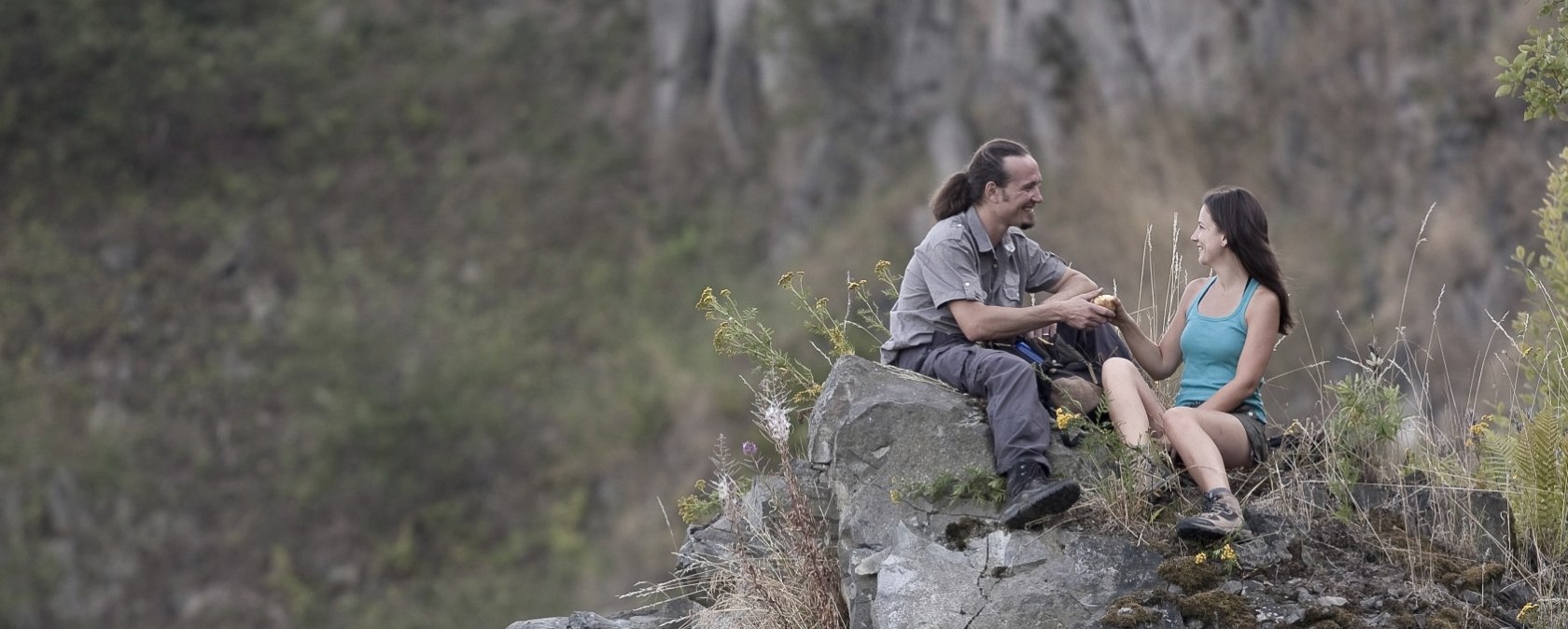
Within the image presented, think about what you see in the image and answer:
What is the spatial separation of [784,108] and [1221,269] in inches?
823

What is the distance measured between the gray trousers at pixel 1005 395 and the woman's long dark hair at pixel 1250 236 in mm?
843

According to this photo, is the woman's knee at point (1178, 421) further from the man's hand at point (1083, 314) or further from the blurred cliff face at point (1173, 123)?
the blurred cliff face at point (1173, 123)

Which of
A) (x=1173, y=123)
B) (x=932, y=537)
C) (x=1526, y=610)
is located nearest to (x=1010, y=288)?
(x=932, y=537)

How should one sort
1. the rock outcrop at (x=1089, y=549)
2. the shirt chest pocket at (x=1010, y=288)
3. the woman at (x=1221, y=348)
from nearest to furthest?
the rock outcrop at (x=1089, y=549), the woman at (x=1221, y=348), the shirt chest pocket at (x=1010, y=288)

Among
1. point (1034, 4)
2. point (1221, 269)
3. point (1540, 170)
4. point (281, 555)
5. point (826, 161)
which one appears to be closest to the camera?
point (1221, 269)

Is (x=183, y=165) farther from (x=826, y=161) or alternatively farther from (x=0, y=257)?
(x=826, y=161)

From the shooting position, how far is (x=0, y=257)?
28719 millimetres

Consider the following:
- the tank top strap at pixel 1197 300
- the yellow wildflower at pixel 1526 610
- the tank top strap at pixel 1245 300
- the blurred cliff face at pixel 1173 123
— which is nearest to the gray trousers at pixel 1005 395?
the tank top strap at pixel 1197 300

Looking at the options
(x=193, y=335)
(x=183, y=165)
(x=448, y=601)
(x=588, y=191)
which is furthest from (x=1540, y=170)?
(x=183, y=165)

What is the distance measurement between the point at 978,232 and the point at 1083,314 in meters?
0.56

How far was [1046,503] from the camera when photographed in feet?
19.0

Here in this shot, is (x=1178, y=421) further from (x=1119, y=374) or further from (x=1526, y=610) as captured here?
(x=1526, y=610)

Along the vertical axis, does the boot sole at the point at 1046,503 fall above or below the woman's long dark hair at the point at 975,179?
below

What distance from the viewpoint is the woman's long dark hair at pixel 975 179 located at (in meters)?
6.61
